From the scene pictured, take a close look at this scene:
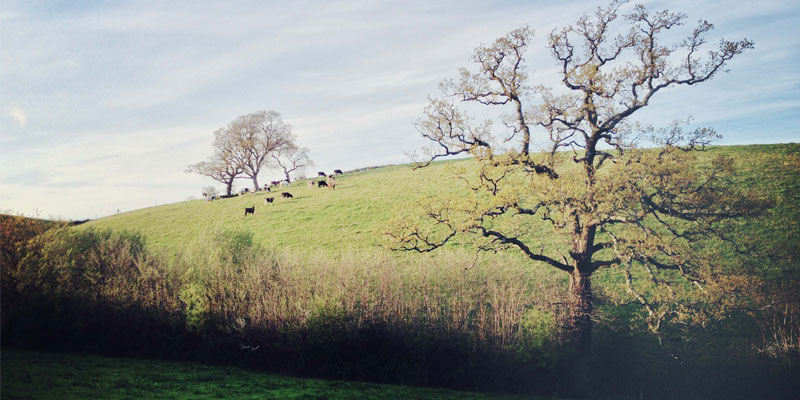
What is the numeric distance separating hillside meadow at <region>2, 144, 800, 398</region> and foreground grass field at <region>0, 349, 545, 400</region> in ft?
5.28

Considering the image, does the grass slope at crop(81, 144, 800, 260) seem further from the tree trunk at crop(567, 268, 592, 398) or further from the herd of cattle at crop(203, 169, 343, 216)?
the tree trunk at crop(567, 268, 592, 398)

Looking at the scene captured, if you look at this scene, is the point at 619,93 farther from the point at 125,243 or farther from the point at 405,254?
the point at 125,243

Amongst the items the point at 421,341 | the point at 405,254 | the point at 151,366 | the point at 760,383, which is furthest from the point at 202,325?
the point at 760,383

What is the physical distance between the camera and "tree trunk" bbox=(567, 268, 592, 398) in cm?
1952

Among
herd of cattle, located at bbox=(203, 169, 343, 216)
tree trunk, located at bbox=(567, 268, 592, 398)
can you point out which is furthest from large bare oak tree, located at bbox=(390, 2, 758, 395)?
herd of cattle, located at bbox=(203, 169, 343, 216)

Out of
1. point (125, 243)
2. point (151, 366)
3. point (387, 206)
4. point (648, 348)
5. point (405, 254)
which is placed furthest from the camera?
point (387, 206)

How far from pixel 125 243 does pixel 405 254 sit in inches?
661

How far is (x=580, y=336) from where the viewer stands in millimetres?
19828

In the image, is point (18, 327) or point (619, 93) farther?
point (18, 327)

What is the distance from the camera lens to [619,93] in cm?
1961

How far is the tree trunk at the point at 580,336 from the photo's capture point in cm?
1952

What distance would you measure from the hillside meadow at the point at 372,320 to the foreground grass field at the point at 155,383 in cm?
161

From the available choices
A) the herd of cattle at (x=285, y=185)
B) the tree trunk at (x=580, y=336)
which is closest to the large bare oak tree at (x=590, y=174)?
the tree trunk at (x=580, y=336)

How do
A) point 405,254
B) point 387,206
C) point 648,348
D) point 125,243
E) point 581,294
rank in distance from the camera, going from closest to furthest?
point 581,294, point 648,348, point 125,243, point 405,254, point 387,206
